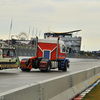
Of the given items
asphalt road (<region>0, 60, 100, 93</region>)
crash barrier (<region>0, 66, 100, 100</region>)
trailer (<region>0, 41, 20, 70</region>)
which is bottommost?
asphalt road (<region>0, 60, 100, 93</region>)

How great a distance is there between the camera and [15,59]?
69.1 feet

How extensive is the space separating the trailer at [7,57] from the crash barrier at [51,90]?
8.66 meters

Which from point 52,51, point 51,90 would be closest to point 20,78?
point 52,51

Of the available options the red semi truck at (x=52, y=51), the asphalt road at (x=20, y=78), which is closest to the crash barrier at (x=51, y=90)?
the asphalt road at (x=20, y=78)

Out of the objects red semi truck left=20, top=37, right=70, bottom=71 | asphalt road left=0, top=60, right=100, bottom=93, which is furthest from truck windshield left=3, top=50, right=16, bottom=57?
red semi truck left=20, top=37, right=70, bottom=71

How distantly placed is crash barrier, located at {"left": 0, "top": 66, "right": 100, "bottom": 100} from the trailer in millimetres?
8658

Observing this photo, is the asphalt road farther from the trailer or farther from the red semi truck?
the red semi truck

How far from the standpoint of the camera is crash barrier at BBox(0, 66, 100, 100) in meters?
5.54

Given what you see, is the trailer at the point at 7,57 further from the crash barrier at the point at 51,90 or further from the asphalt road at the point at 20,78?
the crash barrier at the point at 51,90

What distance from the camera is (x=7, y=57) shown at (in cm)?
2070

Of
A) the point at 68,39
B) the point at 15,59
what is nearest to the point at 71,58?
the point at 15,59

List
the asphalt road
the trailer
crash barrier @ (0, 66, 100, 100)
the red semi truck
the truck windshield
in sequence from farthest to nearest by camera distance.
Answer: the red semi truck
the truck windshield
the trailer
the asphalt road
crash barrier @ (0, 66, 100, 100)

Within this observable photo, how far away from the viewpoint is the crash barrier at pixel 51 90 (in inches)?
218

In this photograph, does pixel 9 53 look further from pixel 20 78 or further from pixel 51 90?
pixel 51 90
